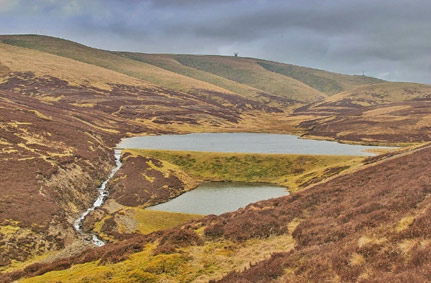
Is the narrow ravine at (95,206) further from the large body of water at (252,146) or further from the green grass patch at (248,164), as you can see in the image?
the large body of water at (252,146)

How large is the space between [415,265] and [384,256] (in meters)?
1.91

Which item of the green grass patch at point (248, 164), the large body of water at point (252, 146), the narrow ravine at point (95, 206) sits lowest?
the narrow ravine at point (95, 206)

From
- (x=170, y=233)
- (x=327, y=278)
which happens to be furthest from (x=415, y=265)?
(x=170, y=233)

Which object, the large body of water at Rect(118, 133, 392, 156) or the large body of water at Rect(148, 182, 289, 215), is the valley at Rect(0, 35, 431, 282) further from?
the large body of water at Rect(118, 133, 392, 156)

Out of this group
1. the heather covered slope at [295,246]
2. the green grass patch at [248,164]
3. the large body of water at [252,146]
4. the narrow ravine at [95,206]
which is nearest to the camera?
the heather covered slope at [295,246]

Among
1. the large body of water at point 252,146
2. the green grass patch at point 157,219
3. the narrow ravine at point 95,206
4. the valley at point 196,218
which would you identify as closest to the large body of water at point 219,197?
the valley at point 196,218

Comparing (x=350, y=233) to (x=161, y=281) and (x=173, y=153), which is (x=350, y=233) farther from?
(x=173, y=153)

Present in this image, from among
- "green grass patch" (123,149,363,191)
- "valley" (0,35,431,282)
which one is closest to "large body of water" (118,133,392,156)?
"green grass patch" (123,149,363,191)

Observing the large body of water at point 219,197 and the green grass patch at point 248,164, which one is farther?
the green grass patch at point 248,164

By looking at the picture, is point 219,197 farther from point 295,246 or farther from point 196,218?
point 295,246

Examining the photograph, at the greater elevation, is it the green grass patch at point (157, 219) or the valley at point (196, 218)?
the valley at point (196, 218)

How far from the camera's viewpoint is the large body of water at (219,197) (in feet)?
195

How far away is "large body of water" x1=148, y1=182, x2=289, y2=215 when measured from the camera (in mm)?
59469

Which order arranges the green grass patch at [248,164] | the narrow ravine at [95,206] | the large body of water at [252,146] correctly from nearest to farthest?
the narrow ravine at [95,206] < the green grass patch at [248,164] < the large body of water at [252,146]
